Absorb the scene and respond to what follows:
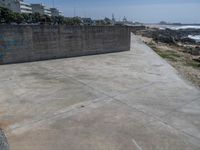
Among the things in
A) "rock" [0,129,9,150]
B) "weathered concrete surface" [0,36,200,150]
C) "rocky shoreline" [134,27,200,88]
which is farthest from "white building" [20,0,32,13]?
"rock" [0,129,9,150]

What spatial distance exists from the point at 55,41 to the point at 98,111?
26.4 ft

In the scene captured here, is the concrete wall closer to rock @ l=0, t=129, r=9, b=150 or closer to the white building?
rock @ l=0, t=129, r=9, b=150

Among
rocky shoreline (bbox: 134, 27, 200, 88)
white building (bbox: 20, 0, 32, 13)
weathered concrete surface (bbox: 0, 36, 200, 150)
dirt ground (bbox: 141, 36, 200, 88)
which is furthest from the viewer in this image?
white building (bbox: 20, 0, 32, 13)

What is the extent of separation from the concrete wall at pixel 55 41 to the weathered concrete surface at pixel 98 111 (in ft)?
6.84

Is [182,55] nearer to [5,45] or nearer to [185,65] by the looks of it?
[185,65]

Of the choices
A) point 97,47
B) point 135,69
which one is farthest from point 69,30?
point 135,69

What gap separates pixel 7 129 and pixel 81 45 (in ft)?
31.9

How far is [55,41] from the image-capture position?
40.8 ft

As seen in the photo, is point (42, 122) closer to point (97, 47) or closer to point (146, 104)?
point (146, 104)

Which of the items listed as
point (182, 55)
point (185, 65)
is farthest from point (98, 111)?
point (182, 55)

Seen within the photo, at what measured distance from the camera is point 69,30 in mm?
12969

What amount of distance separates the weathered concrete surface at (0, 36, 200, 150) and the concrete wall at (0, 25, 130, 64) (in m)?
2.08

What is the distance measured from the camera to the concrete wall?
35.3ft

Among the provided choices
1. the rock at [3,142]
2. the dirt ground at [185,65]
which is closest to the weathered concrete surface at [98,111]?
the rock at [3,142]
